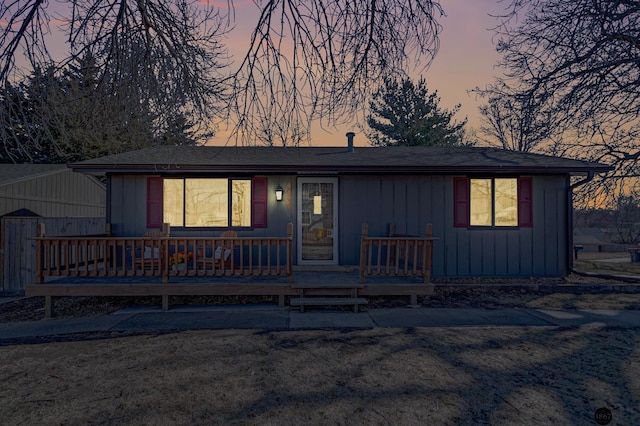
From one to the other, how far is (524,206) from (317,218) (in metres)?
5.25

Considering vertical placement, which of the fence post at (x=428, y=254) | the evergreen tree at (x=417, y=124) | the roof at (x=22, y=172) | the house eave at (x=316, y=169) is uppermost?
the evergreen tree at (x=417, y=124)

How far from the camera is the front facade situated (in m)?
8.97

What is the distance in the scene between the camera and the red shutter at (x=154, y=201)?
350 inches

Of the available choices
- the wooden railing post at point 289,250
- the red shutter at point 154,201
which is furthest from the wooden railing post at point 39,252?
the wooden railing post at point 289,250

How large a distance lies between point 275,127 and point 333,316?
3.57m

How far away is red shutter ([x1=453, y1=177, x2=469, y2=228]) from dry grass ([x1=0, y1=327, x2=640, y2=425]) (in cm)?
421

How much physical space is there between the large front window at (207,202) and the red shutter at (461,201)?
5195 mm

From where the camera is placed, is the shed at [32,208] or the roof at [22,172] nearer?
the shed at [32,208]

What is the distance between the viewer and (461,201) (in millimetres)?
9211

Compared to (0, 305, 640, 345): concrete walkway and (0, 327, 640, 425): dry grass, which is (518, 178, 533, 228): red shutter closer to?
(0, 305, 640, 345): concrete walkway

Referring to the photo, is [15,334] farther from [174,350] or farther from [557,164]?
[557,164]

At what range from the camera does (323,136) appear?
4.08 metres

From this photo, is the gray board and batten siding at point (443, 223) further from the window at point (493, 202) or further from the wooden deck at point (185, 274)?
the wooden deck at point (185, 274)

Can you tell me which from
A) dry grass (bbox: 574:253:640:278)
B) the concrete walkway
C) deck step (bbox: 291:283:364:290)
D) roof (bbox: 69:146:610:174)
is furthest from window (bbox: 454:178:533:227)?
deck step (bbox: 291:283:364:290)
